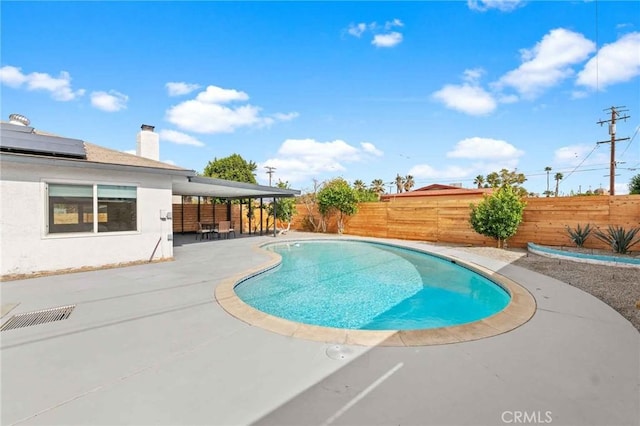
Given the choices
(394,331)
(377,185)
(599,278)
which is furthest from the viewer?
(377,185)

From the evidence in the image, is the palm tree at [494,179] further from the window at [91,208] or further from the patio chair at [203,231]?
the window at [91,208]

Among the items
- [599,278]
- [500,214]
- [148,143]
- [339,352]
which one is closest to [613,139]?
[500,214]

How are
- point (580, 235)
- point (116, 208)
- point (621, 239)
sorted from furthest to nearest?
point (580, 235)
point (621, 239)
point (116, 208)

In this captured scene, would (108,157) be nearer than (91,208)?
No

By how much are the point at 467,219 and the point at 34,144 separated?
14441mm

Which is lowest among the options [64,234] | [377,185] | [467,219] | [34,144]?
[64,234]

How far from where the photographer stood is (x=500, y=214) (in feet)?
33.8

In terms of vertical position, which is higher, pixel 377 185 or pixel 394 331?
pixel 377 185

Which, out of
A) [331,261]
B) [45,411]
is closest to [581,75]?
[331,261]

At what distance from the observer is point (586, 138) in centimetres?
2044

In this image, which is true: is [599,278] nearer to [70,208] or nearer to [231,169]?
[70,208]

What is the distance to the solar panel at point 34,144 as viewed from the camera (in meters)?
6.21

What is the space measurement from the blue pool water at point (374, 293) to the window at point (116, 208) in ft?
12.9

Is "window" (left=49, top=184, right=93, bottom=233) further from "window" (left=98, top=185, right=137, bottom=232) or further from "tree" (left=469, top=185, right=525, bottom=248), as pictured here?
"tree" (left=469, top=185, right=525, bottom=248)
